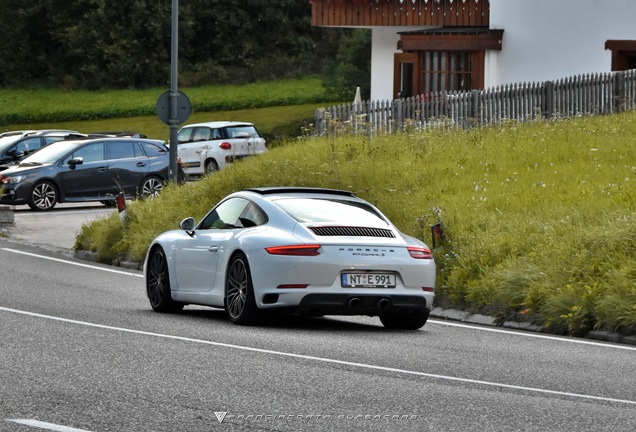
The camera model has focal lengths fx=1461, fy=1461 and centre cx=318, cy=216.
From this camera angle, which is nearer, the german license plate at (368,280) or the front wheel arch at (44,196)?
the german license plate at (368,280)

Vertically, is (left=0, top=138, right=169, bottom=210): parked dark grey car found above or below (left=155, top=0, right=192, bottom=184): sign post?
below

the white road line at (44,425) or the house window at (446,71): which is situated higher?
the house window at (446,71)

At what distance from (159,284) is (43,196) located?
1746cm

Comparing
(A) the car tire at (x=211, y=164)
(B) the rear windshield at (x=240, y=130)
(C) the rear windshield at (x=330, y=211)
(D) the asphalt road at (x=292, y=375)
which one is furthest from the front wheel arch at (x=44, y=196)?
(C) the rear windshield at (x=330, y=211)

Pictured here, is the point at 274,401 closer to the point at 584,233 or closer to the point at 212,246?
the point at 212,246

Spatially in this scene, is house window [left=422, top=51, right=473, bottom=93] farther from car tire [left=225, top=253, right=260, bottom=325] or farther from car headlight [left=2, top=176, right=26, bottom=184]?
car tire [left=225, top=253, right=260, bottom=325]

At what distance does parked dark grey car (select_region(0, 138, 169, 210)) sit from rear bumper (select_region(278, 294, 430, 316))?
63.3ft

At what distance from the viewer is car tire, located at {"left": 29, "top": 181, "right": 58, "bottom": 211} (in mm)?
32375

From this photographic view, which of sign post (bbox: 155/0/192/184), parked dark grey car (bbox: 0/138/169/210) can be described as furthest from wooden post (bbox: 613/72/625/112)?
parked dark grey car (bbox: 0/138/169/210)

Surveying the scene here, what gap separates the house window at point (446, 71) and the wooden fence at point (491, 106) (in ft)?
22.5

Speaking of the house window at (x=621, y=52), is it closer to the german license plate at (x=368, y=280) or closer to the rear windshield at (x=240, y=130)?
the rear windshield at (x=240, y=130)

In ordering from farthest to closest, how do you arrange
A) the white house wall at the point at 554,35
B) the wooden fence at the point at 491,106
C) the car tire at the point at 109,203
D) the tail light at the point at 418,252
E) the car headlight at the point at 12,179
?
the white house wall at the point at 554,35 → the car tire at the point at 109,203 → the car headlight at the point at 12,179 → the wooden fence at the point at 491,106 → the tail light at the point at 418,252

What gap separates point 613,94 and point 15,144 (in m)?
16.9

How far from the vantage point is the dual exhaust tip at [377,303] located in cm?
1334
